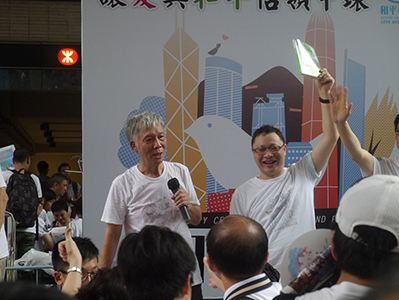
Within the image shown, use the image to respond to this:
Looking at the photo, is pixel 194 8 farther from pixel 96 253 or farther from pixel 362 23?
pixel 96 253

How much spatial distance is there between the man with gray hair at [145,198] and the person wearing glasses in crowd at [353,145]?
0.93m

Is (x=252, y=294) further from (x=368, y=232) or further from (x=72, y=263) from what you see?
(x=72, y=263)

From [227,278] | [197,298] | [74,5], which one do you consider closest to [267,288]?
[227,278]

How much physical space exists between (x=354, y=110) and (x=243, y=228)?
246 cm

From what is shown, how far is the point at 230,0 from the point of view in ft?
12.3

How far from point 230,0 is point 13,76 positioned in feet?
16.3

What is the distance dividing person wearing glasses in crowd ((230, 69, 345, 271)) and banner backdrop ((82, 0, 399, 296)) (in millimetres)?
880

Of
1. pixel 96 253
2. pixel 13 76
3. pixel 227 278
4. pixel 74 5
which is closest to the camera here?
pixel 227 278

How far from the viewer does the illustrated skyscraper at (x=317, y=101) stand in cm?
381

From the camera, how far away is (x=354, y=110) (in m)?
3.83

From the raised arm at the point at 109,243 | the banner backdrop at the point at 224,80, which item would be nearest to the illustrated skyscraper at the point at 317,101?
the banner backdrop at the point at 224,80

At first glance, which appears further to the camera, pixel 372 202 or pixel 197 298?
pixel 197 298

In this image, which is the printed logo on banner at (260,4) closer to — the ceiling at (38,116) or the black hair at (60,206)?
the black hair at (60,206)

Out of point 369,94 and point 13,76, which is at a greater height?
point 13,76
